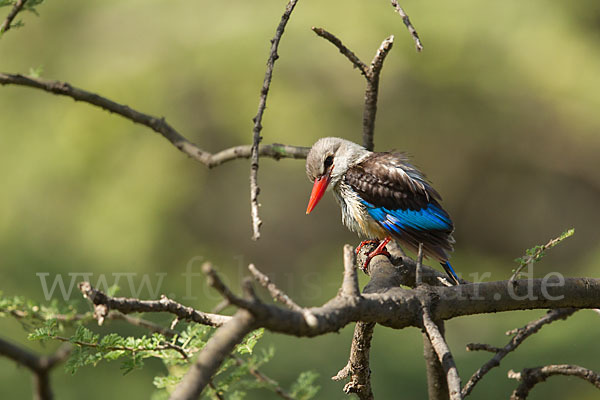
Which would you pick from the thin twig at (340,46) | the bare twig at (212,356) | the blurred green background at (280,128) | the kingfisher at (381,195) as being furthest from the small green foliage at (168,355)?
the blurred green background at (280,128)

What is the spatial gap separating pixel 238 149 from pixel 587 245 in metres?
3.95

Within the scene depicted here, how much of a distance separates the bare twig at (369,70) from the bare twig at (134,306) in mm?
1023

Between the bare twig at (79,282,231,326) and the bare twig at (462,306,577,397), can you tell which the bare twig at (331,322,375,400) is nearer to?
the bare twig at (462,306,577,397)

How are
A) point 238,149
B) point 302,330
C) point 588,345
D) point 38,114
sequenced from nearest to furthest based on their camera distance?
point 302,330, point 238,149, point 588,345, point 38,114

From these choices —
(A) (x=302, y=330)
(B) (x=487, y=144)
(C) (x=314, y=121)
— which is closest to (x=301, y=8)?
(C) (x=314, y=121)

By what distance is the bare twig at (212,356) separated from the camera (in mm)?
1075

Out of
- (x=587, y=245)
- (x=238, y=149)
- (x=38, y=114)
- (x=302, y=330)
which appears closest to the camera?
(x=302, y=330)

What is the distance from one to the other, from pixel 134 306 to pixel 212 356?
464 mm

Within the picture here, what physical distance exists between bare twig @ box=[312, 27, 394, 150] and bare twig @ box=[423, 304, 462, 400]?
3.38ft

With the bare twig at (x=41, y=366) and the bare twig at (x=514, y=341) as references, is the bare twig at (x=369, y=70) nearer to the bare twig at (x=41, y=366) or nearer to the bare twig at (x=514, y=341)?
the bare twig at (x=514, y=341)

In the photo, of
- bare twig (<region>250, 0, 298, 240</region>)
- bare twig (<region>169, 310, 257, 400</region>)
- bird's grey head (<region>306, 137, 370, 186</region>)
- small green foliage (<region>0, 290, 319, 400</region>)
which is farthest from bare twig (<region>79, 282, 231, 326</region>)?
bird's grey head (<region>306, 137, 370, 186</region>)

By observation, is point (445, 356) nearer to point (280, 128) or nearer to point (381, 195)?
point (381, 195)

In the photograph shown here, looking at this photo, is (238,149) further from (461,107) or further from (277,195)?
(461,107)

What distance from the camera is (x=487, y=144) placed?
5.90 m
